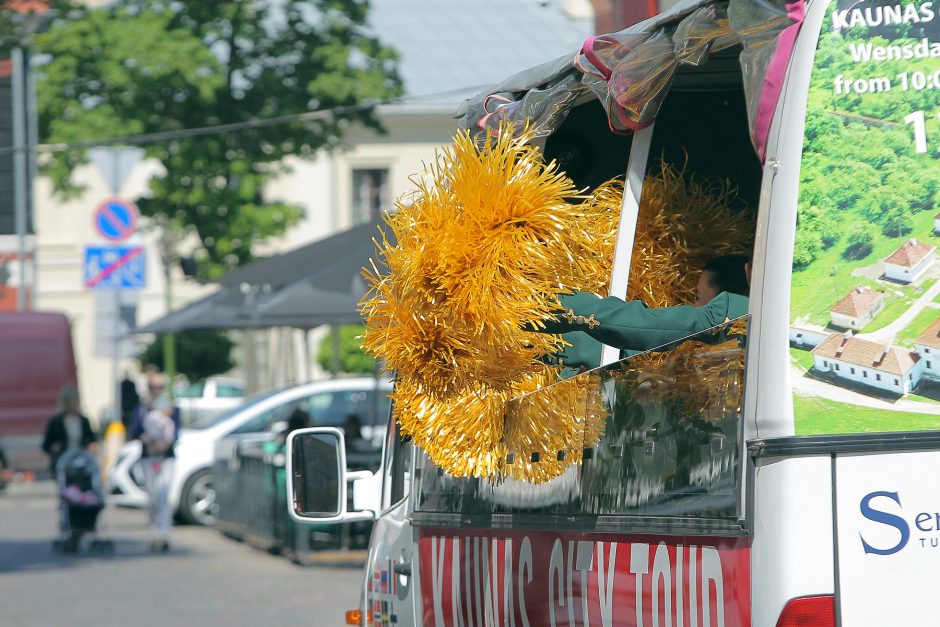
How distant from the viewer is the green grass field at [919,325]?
2.78 metres

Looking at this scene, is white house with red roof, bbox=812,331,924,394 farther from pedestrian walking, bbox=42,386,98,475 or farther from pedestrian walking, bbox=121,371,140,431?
pedestrian walking, bbox=121,371,140,431

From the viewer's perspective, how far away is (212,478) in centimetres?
1830

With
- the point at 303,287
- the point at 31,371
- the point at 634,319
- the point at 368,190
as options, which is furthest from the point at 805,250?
the point at 368,190

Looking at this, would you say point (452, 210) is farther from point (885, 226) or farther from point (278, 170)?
point (278, 170)

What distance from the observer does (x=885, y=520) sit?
106 inches

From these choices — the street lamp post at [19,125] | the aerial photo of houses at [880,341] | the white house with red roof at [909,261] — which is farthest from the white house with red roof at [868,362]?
the street lamp post at [19,125]

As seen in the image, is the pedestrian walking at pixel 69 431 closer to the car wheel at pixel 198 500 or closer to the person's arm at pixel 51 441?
the person's arm at pixel 51 441

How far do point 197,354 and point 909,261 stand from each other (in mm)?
33637

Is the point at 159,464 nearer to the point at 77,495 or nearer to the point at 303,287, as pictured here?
the point at 77,495

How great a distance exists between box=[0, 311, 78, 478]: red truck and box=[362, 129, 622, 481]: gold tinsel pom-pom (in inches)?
950

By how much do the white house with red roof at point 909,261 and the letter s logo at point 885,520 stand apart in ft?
1.25

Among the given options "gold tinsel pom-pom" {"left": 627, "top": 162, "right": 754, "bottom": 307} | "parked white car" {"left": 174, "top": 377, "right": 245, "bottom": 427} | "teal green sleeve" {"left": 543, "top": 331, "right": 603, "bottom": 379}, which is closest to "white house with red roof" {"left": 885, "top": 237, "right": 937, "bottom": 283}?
"teal green sleeve" {"left": 543, "top": 331, "right": 603, "bottom": 379}

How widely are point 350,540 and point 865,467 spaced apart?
1278 cm

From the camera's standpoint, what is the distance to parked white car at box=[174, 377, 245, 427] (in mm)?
35513
